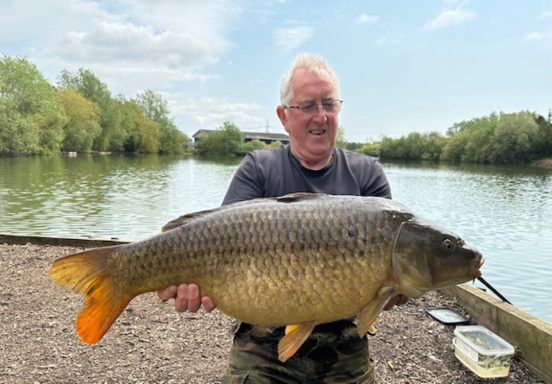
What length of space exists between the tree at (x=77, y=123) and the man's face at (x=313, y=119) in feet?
196

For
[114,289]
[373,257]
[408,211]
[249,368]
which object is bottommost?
[249,368]

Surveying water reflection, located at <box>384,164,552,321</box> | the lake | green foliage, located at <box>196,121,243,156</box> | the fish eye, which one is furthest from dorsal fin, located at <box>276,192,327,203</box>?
green foliage, located at <box>196,121,243,156</box>

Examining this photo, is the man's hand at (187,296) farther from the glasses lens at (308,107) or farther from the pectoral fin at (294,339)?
the glasses lens at (308,107)

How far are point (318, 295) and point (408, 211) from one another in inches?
20.6

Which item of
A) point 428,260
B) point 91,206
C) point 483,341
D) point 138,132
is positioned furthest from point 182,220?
point 138,132

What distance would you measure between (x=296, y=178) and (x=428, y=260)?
→ 94cm

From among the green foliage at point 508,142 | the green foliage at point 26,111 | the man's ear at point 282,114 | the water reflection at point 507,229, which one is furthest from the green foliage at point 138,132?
the man's ear at point 282,114

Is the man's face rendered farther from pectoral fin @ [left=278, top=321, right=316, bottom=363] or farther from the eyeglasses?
pectoral fin @ [left=278, top=321, right=316, bottom=363]

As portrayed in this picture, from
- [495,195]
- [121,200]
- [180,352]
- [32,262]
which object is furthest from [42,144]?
[180,352]

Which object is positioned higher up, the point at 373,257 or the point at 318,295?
the point at 373,257

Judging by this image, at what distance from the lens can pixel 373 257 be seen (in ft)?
6.20

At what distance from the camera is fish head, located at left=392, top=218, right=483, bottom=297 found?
1.88 meters

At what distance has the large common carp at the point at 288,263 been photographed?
188 cm

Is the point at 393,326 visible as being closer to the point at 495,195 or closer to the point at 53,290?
the point at 53,290
